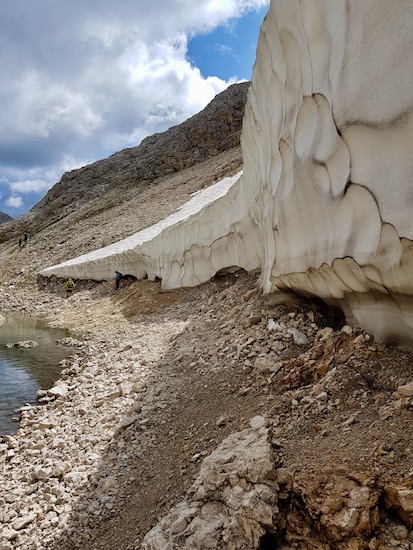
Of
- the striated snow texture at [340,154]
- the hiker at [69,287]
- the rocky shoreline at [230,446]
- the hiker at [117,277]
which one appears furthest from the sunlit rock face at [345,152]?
the hiker at [69,287]

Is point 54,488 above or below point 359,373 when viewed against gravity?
below

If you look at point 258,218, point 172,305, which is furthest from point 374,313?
point 172,305

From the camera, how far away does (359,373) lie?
3.21 m

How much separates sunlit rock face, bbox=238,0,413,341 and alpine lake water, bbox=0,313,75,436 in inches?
187

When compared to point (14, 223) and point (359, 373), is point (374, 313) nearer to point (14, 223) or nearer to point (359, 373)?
point (359, 373)

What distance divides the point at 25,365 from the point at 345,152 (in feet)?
28.1

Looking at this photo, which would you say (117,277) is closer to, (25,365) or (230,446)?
(25,365)

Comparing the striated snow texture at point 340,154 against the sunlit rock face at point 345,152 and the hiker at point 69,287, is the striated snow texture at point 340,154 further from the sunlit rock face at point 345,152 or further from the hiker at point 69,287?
the hiker at point 69,287

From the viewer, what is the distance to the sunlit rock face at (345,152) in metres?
2.56

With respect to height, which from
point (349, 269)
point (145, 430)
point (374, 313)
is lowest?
point (145, 430)

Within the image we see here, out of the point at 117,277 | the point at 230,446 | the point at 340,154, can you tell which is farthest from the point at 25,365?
the point at 340,154

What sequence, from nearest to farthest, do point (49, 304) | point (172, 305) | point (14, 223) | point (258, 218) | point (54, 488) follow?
point (54, 488) → point (258, 218) → point (172, 305) → point (49, 304) → point (14, 223)

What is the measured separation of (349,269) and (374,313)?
0.44 metres

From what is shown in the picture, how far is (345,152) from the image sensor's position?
Result: 319 centimetres
